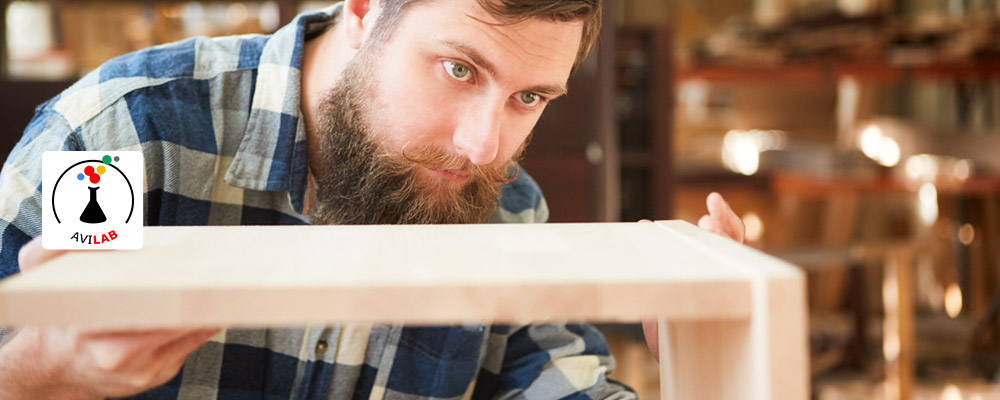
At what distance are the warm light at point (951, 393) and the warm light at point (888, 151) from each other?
50.6 inches

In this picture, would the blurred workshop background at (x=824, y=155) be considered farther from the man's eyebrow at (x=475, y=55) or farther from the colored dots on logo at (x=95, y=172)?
the colored dots on logo at (x=95, y=172)

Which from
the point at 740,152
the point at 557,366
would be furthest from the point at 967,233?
the point at 557,366

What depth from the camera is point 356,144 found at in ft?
3.01

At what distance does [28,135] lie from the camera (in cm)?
81

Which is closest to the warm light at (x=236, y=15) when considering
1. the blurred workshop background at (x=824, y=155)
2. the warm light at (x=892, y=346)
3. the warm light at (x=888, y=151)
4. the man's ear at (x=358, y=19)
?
the blurred workshop background at (x=824, y=155)

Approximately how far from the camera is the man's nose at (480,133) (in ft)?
2.68

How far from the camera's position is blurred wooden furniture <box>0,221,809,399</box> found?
0.42 meters

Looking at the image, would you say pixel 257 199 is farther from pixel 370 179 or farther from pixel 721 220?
pixel 721 220

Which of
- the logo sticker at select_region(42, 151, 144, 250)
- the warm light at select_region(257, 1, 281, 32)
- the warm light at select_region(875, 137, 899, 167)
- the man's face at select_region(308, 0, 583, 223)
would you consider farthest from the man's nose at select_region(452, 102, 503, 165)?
the warm light at select_region(875, 137, 899, 167)

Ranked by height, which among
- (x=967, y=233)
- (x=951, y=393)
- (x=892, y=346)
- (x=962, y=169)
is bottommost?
(x=951, y=393)

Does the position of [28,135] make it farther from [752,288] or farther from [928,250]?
[928,250]

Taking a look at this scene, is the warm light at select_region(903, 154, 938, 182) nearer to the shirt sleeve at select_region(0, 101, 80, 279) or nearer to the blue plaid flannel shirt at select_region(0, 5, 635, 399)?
the blue plaid flannel shirt at select_region(0, 5, 635, 399)

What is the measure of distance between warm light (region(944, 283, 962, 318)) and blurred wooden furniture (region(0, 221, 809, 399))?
3633 mm

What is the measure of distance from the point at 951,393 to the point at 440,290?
2.97 metres
